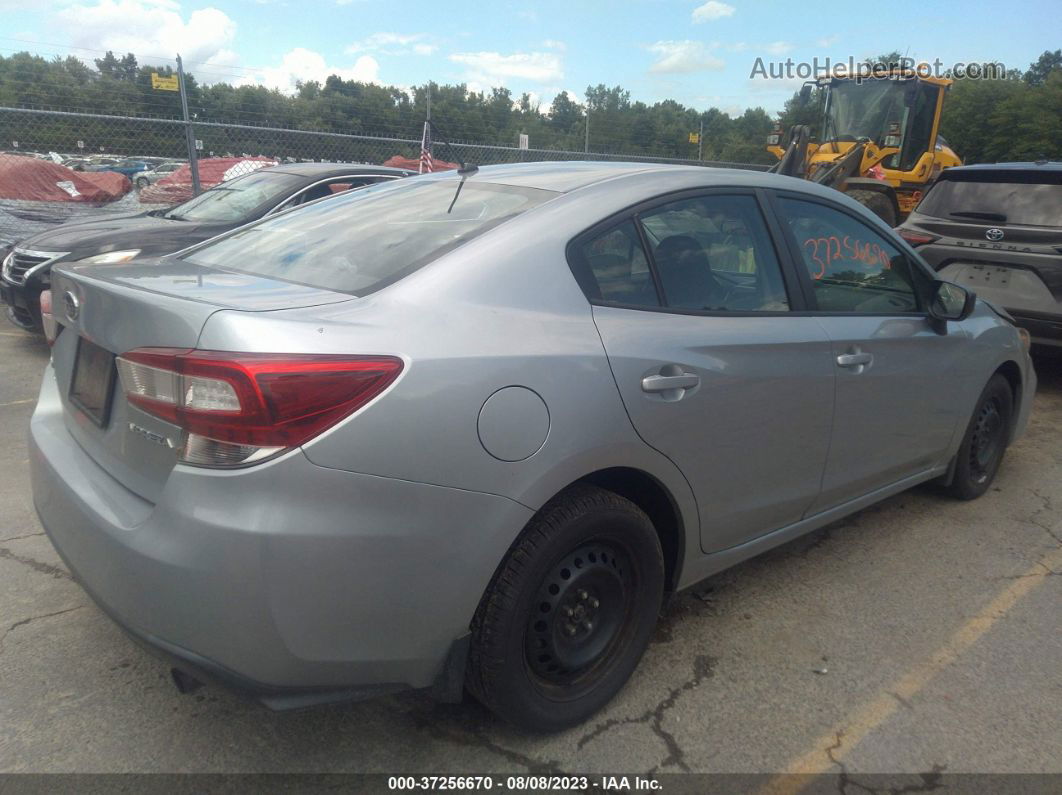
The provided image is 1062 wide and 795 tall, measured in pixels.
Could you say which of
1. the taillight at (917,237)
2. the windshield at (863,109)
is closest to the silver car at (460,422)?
the taillight at (917,237)

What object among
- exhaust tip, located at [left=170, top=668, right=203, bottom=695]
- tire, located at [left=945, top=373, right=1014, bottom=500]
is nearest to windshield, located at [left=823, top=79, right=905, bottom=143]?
tire, located at [left=945, top=373, right=1014, bottom=500]

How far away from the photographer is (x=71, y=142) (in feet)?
31.8

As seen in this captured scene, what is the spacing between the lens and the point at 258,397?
185 cm

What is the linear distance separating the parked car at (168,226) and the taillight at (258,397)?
4594 millimetres

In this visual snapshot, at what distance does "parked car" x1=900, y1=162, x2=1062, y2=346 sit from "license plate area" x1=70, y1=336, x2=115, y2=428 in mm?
6056

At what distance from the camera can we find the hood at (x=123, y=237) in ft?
21.0

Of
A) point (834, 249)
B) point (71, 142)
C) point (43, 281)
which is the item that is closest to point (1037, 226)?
point (834, 249)

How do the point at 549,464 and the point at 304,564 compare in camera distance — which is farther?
the point at 549,464

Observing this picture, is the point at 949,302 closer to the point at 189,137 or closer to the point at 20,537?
the point at 20,537

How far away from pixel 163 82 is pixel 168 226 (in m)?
4.44

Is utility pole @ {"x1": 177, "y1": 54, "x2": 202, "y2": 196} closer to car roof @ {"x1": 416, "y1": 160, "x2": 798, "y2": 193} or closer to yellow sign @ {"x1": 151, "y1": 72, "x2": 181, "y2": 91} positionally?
yellow sign @ {"x1": 151, "y1": 72, "x2": 181, "y2": 91}

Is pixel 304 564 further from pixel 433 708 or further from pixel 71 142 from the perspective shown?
pixel 71 142

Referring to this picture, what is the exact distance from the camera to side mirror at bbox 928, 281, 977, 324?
144 inches

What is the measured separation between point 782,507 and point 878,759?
92cm
